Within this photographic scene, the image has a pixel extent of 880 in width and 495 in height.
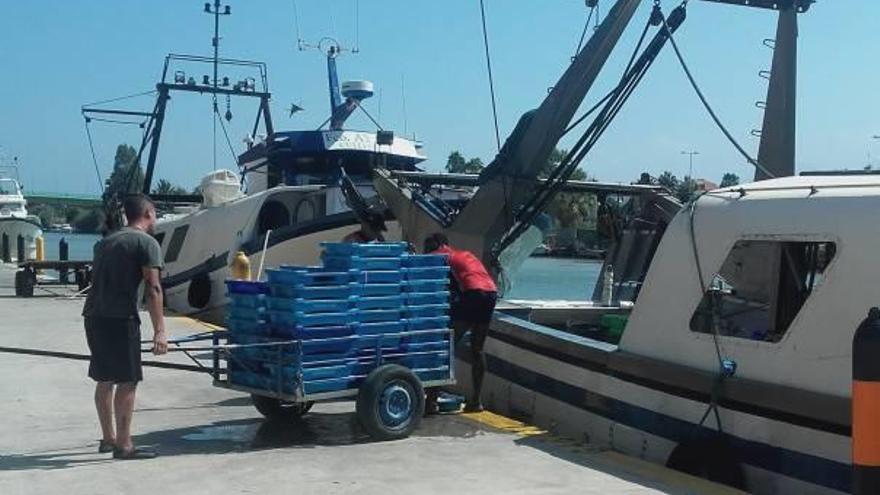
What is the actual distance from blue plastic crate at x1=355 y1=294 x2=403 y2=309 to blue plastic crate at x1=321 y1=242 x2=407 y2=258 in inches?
12.6

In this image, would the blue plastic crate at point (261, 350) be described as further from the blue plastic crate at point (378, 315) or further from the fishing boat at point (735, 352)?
the fishing boat at point (735, 352)

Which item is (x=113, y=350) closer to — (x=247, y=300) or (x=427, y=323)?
(x=247, y=300)

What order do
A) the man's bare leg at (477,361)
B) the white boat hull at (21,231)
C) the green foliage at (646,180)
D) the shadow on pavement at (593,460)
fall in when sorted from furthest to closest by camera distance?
1. the white boat hull at (21,231)
2. the green foliage at (646,180)
3. the man's bare leg at (477,361)
4. the shadow on pavement at (593,460)

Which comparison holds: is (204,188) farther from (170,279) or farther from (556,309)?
(556,309)

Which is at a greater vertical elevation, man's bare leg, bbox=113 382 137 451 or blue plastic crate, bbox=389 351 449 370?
blue plastic crate, bbox=389 351 449 370

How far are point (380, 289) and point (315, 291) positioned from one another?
610 millimetres

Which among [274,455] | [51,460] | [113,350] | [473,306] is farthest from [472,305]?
[51,460]

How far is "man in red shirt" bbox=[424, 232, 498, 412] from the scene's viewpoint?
8875 mm

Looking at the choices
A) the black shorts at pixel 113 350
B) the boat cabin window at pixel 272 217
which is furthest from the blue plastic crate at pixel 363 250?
the boat cabin window at pixel 272 217

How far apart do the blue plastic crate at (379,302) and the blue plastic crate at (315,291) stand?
9 cm

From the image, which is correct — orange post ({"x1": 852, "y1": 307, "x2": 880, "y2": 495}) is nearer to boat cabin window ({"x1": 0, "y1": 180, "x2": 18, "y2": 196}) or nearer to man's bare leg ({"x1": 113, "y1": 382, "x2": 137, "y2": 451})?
man's bare leg ({"x1": 113, "y1": 382, "x2": 137, "y2": 451})

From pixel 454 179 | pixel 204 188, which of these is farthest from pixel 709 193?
pixel 204 188

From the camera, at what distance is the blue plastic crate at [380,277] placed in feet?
25.5

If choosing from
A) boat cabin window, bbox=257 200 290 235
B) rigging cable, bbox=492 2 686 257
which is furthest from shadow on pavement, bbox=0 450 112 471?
boat cabin window, bbox=257 200 290 235
